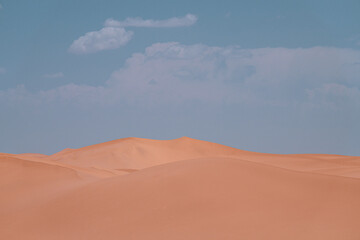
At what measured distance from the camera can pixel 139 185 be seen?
10547 mm

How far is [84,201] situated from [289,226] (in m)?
5.11

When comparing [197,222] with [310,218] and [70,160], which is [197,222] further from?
[70,160]

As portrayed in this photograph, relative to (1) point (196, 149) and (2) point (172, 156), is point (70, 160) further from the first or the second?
(1) point (196, 149)

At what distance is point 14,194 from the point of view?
1338 cm

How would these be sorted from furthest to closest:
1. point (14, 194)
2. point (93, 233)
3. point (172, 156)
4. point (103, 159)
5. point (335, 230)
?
point (172, 156) → point (103, 159) → point (14, 194) → point (93, 233) → point (335, 230)

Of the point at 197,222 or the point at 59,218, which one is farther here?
the point at 59,218

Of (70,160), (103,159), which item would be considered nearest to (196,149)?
(103,159)

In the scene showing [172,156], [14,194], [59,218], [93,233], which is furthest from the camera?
[172,156]

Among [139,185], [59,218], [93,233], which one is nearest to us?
[93,233]

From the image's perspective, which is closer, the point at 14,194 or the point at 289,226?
the point at 289,226

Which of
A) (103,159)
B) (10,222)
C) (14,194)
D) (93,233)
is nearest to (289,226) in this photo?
(93,233)

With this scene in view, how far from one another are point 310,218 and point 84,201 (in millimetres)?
5432

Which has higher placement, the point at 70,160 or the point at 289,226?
the point at 70,160

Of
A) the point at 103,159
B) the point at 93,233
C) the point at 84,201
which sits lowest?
the point at 93,233
